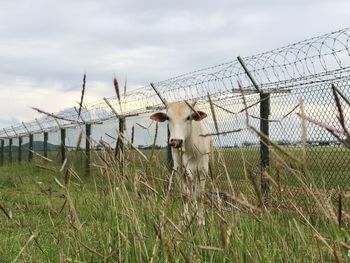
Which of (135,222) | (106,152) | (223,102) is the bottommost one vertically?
(135,222)

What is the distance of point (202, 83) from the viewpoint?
10.4 m

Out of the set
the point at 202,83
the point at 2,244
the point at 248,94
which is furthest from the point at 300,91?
the point at 2,244

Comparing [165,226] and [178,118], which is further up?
[178,118]

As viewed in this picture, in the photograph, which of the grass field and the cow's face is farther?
the cow's face

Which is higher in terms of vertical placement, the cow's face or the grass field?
the cow's face

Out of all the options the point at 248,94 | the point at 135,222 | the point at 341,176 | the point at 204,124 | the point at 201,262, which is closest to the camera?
the point at 135,222

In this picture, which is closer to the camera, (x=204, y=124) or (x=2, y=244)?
(x=2, y=244)

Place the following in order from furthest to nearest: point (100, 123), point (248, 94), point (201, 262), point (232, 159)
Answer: point (100, 123), point (232, 159), point (248, 94), point (201, 262)

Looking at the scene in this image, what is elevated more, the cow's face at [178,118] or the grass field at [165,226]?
the cow's face at [178,118]

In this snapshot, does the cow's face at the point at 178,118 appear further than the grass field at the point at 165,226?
Yes

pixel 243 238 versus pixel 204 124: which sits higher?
pixel 204 124

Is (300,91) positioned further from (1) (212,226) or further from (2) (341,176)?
(1) (212,226)

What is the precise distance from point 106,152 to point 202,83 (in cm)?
767

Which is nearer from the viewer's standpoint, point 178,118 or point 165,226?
point 165,226
